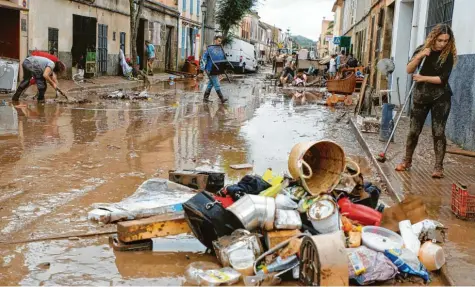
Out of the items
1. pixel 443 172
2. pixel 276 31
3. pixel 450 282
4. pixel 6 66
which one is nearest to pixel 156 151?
pixel 443 172

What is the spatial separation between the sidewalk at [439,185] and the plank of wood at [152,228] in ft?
6.62

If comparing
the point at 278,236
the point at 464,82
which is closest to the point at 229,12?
the point at 464,82

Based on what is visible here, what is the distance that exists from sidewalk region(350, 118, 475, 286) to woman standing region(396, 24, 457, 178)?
0.36 meters

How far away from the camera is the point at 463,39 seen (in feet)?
32.7

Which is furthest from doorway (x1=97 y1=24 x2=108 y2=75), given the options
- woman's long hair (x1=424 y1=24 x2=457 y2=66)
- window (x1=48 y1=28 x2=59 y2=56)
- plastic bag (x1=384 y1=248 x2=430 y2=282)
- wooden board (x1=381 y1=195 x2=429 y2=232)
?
plastic bag (x1=384 y1=248 x2=430 y2=282)

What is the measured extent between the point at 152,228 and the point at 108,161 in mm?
3370

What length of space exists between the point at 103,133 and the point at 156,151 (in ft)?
6.18

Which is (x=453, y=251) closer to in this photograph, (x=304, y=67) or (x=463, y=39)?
(x=463, y=39)

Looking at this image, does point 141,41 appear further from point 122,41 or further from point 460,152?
point 460,152

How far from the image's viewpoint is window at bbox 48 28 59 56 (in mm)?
20453

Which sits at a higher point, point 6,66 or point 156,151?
point 6,66

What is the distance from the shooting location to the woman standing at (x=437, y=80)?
22.5 feet

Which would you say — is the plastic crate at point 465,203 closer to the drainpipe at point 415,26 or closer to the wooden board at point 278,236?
the wooden board at point 278,236

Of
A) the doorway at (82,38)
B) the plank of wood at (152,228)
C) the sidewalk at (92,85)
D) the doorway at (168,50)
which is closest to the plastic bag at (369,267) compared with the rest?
the plank of wood at (152,228)
